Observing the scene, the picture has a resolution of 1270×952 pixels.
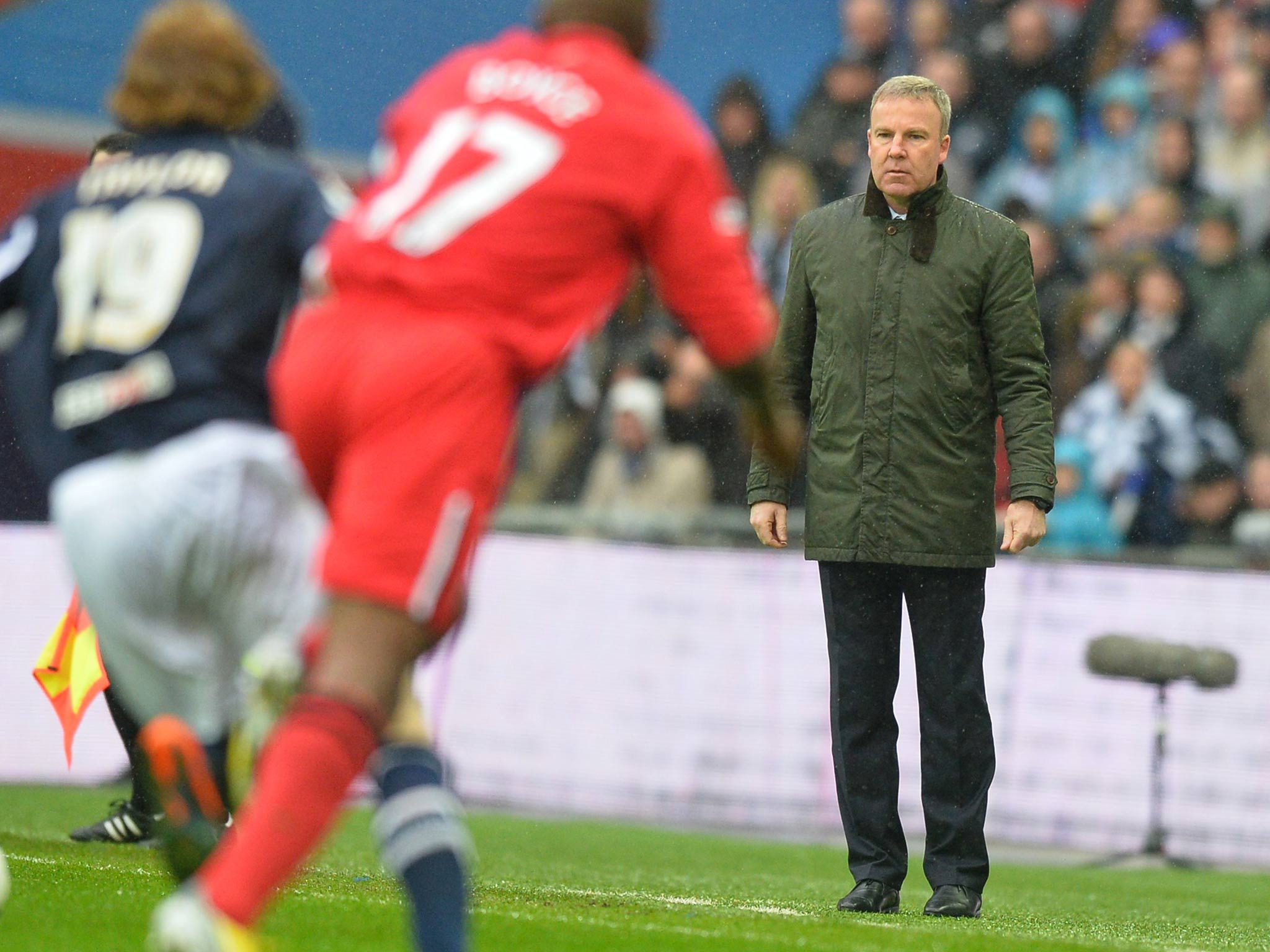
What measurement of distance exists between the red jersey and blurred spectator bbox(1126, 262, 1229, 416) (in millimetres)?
7060

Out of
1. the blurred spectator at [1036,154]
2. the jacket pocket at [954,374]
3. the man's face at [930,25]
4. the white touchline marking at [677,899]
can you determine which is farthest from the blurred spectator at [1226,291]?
the white touchline marking at [677,899]

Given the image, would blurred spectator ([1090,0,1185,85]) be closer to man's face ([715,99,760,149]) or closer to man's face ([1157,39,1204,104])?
man's face ([1157,39,1204,104])

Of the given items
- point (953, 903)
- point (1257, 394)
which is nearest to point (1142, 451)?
point (1257, 394)

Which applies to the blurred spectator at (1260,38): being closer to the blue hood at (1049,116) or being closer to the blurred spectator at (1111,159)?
the blurred spectator at (1111,159)

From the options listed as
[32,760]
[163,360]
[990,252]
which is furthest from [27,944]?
[32,760]

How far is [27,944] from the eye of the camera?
4.22 metres

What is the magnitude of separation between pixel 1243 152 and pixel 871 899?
6.53m

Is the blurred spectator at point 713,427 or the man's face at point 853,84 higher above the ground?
the man's face at point 853,84

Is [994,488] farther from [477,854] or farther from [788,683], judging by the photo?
[788,683]

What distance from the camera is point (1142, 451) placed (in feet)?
32.5

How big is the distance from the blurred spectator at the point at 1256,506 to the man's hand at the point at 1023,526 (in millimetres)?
3784

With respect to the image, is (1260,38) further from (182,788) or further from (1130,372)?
(182,788)

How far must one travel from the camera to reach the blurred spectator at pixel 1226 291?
10242mm

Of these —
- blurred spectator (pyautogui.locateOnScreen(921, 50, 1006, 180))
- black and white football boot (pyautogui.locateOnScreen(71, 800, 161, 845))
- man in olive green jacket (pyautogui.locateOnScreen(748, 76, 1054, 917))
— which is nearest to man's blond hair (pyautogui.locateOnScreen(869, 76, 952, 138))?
man in olive green jacket (pyautogui.locateOnScreen(748, 76, 1054, 917))
